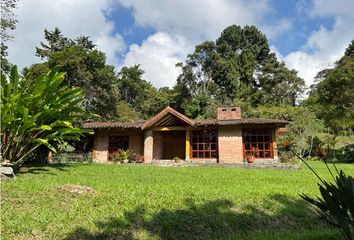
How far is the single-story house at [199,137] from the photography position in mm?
19922

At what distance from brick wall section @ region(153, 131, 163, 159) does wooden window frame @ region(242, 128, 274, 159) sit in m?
5.98

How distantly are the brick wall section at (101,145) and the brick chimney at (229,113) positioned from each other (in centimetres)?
820

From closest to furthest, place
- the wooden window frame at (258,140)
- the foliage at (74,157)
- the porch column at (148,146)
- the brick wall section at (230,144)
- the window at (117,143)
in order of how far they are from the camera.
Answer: the brick wall section at (230,144) → the porch column at (148,146) → the wooden window frame at (258,140) → the foliage at (74,157) → the window at (117,143)

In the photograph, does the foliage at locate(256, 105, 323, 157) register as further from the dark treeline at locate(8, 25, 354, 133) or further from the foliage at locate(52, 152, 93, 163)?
the foliage at locate(52, 152, 93, 163)

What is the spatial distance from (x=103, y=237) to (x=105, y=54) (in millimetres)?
32017

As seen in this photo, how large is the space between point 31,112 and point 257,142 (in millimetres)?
14585

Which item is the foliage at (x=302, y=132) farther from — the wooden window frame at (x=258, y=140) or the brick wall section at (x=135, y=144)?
the brick wall section at (x=135, y=144)

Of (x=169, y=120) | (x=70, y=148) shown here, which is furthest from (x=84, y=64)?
(x=169, y=120)

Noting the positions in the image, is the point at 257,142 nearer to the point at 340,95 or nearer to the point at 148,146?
the point at 148,146

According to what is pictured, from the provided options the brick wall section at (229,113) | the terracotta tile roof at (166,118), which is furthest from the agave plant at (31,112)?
the brick wall section at (229,113)

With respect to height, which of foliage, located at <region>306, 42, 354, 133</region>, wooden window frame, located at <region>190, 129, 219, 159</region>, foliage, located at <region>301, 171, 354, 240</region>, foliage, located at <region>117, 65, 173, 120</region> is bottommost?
foliage, located at <region>301, 171, 354, 240</region>

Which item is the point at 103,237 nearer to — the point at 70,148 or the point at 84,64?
the point at 70,148

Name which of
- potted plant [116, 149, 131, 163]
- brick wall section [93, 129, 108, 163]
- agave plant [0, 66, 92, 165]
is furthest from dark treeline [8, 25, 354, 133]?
agave plant [0, 66, 92, 165]

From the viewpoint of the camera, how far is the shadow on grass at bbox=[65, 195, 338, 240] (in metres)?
4.89
